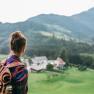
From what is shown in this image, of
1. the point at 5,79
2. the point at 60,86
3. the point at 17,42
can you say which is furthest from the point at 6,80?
the point at 60,86

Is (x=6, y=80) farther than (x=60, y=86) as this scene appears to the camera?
No

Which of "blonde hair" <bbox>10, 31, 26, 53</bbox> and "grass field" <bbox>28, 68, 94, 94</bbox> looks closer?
"blonde hair" <bbox>10, 31, 26, 53</bbox>

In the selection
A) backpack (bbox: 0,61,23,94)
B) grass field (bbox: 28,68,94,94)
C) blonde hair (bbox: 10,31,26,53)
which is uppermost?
blonde hair (bbox: 10,31,26,53)

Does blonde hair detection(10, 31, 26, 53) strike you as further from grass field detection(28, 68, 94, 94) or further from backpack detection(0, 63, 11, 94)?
grass field detection(28, 68, 94, 94)

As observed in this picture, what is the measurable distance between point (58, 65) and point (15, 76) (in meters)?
83.2

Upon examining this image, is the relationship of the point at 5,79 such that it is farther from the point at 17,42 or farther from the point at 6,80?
the point at 17,42

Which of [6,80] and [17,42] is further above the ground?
[17,42]

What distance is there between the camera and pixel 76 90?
1924 inches

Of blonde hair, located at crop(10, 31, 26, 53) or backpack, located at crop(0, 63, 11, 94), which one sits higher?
blonde hair, located at crop(10, 31, 26, 53)

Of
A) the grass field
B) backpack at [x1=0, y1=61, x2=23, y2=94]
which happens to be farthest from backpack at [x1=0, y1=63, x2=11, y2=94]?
the grass field

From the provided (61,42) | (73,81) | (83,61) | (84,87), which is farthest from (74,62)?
(61,42)

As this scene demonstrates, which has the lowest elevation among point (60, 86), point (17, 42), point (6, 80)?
point (60, 86)

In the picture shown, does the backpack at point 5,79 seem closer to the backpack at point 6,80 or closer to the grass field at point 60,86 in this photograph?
the backpack at point 6,80

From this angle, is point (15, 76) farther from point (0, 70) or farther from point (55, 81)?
point (55, 81)
